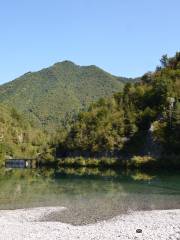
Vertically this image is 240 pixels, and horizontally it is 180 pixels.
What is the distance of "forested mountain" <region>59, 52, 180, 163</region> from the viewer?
15938cm

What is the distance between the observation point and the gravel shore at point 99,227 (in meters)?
36.5

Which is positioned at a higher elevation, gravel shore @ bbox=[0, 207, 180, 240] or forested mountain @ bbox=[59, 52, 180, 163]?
forested mountain @ bbox=[59, 52, 180, 163]

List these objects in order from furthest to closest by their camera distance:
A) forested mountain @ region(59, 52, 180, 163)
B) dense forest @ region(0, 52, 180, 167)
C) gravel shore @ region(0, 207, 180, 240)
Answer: forested mountain @ region(59, 52, 180, 163), dense forest @ region(0, 52, 180, 167), gravel shore @ region(0, 207, 180, 240)

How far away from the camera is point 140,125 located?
180000mm

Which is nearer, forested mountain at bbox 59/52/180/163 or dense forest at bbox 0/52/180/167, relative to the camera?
dense forest at bbox 0/52/180/167

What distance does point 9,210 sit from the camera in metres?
55.0

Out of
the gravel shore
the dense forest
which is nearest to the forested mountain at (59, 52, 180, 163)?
the dense forest

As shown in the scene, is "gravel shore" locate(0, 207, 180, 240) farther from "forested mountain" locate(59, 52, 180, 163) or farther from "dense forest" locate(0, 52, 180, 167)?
"forested mountain" locate(59, 52, 180, 163)

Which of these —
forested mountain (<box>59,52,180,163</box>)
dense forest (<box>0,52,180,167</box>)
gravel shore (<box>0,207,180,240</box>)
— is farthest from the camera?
forested mountain (<box>59,52,180,163</box>)

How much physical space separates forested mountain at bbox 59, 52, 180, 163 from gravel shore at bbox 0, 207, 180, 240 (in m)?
107

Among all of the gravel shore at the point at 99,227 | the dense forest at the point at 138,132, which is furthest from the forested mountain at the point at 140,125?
the gravel shore at the point at 99,227

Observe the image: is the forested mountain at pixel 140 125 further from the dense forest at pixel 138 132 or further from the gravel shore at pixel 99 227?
the gravel shore at pixel 99 227

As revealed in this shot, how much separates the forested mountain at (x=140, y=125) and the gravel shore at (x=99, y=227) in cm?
10667

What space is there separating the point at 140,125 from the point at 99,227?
14033 cm
